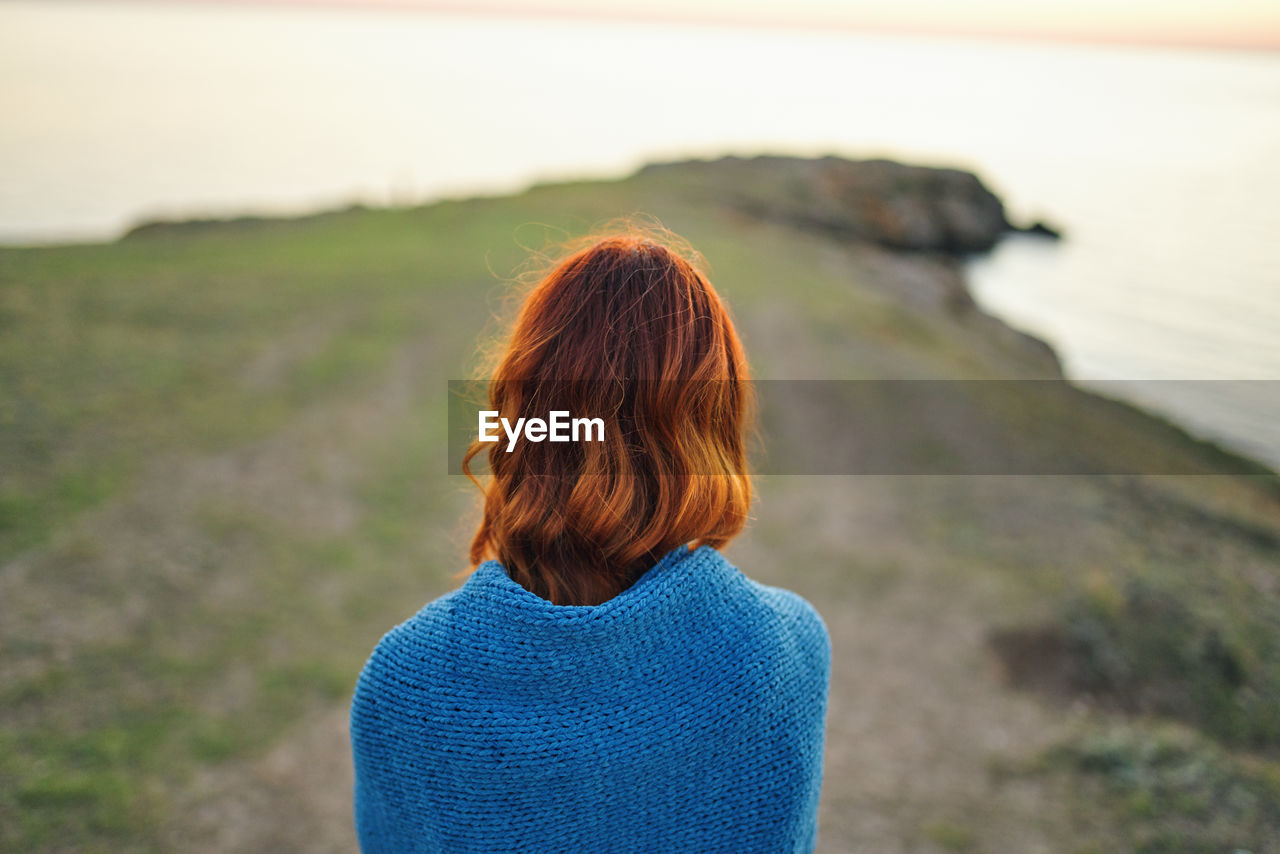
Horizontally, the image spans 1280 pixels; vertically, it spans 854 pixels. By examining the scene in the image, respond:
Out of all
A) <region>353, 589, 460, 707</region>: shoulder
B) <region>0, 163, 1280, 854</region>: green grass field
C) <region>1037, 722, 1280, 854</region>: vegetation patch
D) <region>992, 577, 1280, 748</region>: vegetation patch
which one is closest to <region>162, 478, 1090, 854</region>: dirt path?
<region>0, 163, 1280, 854</region>: green grass field

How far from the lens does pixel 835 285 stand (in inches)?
588

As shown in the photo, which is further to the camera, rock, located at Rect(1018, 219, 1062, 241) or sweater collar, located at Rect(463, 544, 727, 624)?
rock, located at Rect(1018, 219, 1062, 241)

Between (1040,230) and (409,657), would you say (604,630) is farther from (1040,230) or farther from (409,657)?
(1040,230)

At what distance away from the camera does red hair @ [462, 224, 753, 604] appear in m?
1.47

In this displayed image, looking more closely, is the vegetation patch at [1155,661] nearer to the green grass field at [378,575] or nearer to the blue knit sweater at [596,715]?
the green grass field at [378,575]

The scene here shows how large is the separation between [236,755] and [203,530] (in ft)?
8.28

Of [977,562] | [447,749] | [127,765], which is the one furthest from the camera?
[977,562]

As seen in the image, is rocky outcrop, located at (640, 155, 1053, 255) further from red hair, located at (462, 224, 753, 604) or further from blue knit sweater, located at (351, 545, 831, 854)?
blue knit sweater, located at (351, 545, 831, 854)

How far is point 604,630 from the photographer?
1.44 meters

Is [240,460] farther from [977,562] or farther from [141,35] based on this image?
[141,35]

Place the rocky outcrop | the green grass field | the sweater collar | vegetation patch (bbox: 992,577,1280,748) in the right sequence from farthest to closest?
the rocky outcrop, vegetation patch (bbox: 992,577,1280,748), the green grass field, the sweater collar

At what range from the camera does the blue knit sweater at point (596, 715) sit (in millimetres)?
1449

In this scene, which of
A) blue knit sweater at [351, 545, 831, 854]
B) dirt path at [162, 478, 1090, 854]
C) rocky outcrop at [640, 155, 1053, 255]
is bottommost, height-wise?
dirt path at [162, 478, 1090, 854]

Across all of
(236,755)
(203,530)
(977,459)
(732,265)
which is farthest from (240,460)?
(732,265)
